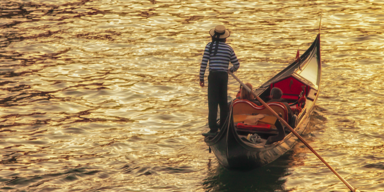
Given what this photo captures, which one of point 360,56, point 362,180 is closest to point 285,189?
point 362,180

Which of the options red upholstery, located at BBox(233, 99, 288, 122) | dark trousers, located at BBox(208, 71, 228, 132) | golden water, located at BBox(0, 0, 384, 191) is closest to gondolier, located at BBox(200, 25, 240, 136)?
dark trousers, located at BBox(208, 71, 228, 132)

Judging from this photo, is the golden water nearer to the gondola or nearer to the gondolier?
the gondola

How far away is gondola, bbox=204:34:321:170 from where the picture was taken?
5062mm

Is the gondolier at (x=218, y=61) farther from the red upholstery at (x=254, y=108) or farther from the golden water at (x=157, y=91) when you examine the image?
the golden water at (x=157, y=91)

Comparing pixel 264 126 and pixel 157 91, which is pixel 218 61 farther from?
pixel 157 91

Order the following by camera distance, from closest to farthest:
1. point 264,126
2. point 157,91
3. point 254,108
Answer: point 264,126, point 254,108, point 157,91

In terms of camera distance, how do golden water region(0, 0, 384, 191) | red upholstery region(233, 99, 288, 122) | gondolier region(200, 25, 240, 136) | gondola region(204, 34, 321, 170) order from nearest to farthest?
gondola region(204, 34, 321, 170)
gondolier region(200, 25, 240, 136)
golden water region(0, 0, 384, 191)
red upholstery region(233, 99, 288, 122)

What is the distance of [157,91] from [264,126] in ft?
12.0

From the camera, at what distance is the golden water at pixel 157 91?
18.7 ft

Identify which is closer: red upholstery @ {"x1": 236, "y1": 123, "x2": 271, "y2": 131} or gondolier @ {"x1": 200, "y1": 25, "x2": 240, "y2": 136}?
gondolier @ {"x1": 200, "y1": 25, "x2": 240, "y2": 136}

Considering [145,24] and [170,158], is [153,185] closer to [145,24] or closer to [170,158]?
[170,158]

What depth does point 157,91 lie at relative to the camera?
9.04 meters

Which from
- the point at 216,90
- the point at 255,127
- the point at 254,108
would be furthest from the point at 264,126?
the point at 216,90

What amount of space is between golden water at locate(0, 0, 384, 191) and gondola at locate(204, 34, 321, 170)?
0.90 feet
